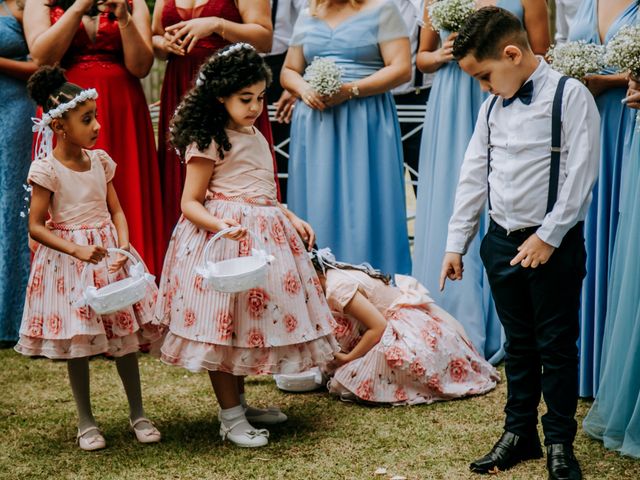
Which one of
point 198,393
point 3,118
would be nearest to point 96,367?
point 198,393

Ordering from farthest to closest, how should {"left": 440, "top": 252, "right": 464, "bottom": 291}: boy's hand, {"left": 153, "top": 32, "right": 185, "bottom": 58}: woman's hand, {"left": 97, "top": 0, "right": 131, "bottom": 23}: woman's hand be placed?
{"left": 153, "top": 32, "right": 185, "bottom": 58}: woman's hand
{"left": 97, "top": 0, "right": 131, "bottom": 23}: woman's hand
{"left": 440, "top": 252, "right": 464, "bottom": 291}: boy's hand

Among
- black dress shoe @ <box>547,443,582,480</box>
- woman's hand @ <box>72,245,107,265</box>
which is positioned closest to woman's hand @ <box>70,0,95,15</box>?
woman's hand @ <box>72,245,107,265</box>

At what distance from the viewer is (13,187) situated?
19.0ft

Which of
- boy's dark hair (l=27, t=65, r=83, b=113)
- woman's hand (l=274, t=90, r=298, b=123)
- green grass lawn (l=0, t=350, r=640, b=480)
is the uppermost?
boy's dark hair (l=27, t=65, r=83, b=113)

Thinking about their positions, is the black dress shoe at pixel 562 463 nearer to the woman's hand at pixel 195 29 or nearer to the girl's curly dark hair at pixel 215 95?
the girl's curly dark hair at pixel 215 95

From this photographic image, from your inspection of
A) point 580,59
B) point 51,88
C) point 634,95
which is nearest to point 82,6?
point 51,88

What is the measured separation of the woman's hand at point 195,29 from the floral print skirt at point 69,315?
1.61m

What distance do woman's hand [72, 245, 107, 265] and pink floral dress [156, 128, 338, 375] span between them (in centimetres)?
35

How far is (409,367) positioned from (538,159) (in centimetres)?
151

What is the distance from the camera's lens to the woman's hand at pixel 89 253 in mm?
3834

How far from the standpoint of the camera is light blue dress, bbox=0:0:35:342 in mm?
5723

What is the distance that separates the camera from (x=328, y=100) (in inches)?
209

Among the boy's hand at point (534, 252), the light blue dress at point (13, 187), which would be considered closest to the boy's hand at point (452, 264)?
the boy's hand at point (534, 252)

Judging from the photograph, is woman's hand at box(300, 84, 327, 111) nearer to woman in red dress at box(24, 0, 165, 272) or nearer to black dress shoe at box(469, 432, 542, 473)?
woman in red dress at box(24, 0, 165, 272)
